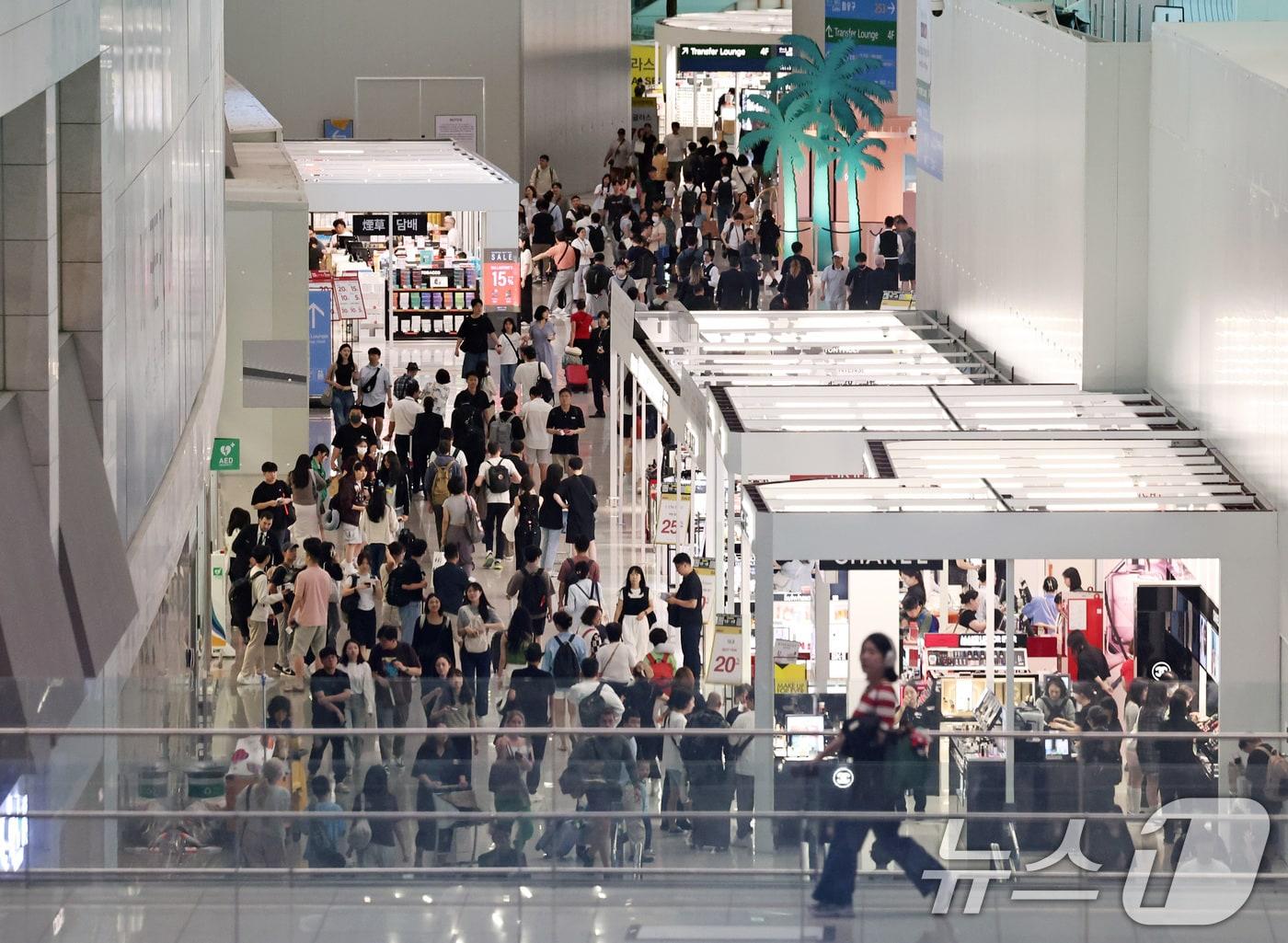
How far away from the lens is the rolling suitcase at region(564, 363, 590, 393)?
25984mm

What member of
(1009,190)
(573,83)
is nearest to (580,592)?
(1009,190)

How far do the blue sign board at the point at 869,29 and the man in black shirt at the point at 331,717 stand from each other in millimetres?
28122

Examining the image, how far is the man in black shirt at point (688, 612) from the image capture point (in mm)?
15078

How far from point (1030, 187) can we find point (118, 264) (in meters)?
9.04

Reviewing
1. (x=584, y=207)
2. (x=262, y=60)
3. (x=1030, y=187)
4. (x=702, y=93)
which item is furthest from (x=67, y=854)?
(x=702, y=93)

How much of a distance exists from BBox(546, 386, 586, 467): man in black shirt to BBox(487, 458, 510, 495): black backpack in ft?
5.26

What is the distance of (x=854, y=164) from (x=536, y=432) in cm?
1576

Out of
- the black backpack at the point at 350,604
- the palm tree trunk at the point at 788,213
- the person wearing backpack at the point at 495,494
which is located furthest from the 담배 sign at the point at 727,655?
the palm tree trunk at the point at 788,213

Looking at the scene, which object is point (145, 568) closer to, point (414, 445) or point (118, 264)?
point (118, 264)

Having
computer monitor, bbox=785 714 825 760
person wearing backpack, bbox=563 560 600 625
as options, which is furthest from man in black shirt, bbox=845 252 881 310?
computer monitor, bbox=785 714 825 760

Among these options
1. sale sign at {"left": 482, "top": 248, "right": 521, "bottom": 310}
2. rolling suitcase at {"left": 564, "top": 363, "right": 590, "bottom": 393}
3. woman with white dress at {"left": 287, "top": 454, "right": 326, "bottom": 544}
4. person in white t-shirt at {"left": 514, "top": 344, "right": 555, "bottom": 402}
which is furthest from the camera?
sale sign at {"left": 482, "top": 248, "right": 521, "bottom": 310}

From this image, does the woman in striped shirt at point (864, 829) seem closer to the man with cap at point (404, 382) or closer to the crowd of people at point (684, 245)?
the man with cap at point (404, 382)

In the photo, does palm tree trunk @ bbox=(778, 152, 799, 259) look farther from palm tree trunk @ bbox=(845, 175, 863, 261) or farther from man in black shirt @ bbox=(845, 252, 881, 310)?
man in black shirt @ bbox=(845, 252, 881, 310)

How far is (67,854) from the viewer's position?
8406 millimetres
